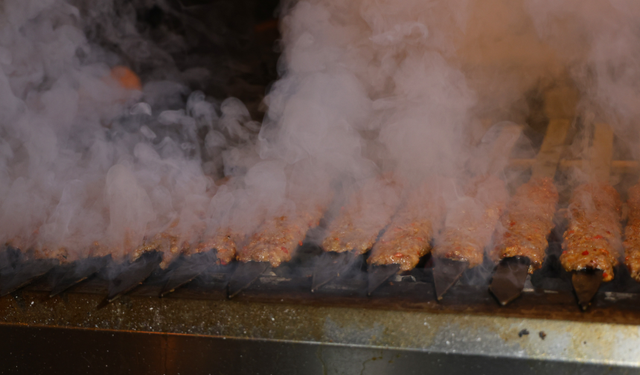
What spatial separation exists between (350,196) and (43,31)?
3831 millimetres

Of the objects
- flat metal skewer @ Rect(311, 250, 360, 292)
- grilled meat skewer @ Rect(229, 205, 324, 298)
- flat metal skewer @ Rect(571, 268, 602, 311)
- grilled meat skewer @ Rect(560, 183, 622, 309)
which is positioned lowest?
grilled meat skewer @ Rect(229, 205, 324, 298)

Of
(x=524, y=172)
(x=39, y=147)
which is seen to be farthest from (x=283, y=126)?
(x=39, y=147)

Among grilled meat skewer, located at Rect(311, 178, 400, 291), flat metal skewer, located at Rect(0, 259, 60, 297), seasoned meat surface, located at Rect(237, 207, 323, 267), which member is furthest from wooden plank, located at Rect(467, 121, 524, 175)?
flat metal skewer, located at Rect(0, 259, 60, 297)

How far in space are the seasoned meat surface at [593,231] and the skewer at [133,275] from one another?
7.30 feet

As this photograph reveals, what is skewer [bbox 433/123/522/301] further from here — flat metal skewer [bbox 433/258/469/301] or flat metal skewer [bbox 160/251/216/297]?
flat metal skewer [bbox 160/251/216/297]

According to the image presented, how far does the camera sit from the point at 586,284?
6.28 feet

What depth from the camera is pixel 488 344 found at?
172cm

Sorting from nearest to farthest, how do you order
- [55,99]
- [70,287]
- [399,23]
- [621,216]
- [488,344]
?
[488,344]
[70,287]
[621,216]
[399,23]
[55,99]

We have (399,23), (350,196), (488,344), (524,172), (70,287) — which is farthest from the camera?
(399,23)

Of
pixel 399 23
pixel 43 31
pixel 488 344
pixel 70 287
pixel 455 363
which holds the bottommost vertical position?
pixel 70 287

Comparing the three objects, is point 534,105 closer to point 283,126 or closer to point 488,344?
point 283,126

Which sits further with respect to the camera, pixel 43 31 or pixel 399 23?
pixel 43 31

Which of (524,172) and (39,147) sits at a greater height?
(524,172)

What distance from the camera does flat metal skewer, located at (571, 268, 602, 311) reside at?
70.1 inches
